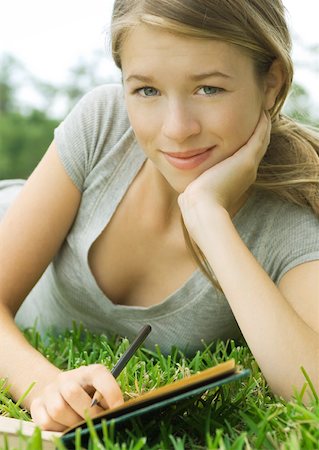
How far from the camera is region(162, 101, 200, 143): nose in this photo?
87.4 inches

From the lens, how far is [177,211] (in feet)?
9.30

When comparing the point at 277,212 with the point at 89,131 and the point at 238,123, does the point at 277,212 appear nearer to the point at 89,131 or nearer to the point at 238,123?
the point at 238,123

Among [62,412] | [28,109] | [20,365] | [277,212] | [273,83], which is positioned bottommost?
[28,109]

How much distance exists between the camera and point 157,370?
2.32 m

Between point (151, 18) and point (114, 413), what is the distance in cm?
116

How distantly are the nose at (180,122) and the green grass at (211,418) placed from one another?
2.24ft

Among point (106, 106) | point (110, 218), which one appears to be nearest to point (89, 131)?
point (106, 106)

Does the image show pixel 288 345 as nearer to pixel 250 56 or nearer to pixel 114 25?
pixel 250 56

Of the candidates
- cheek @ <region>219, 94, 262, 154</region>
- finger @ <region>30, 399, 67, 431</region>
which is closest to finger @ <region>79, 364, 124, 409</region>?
finger @ <region>30, 399, 67, 431</region>

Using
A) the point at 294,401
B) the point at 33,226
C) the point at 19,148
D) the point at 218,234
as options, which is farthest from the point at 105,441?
the point at 19,148

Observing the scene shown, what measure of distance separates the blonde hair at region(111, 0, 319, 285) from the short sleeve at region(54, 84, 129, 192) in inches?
14.5

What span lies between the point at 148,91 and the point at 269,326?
764 mm

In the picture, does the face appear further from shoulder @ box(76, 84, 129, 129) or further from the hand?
the hand

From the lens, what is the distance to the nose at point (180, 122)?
7.28 feet
